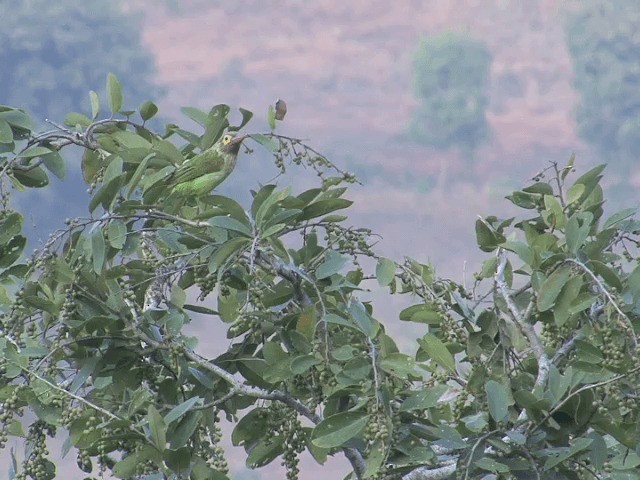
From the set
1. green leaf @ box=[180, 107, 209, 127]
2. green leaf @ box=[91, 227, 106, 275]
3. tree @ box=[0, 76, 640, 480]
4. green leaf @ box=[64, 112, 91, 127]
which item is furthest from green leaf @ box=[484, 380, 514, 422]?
green leaf @ box=[64, 112, 91, 127]

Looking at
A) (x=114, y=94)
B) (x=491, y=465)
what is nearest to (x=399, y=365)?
(x=491, y=465)

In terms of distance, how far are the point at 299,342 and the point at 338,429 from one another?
381 millimetres

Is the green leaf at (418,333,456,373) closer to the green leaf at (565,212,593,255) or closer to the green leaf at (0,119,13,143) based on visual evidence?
the green leaf at (565,212,593,255)

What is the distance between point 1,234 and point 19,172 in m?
0.36

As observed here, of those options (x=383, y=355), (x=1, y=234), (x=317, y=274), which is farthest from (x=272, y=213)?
(x=1, y=234)

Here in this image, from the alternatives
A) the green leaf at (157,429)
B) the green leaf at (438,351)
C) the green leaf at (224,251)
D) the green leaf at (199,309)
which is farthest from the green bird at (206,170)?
the green leaf at (438,351)

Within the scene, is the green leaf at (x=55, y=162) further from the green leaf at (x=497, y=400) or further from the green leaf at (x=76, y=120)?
the green leaf at (x=497, y=400)

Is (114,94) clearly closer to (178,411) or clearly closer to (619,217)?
(178,411)

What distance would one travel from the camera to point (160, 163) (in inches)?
169

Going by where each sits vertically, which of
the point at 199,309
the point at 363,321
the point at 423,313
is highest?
the point at 199,309

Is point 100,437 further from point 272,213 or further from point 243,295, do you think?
point 272,213

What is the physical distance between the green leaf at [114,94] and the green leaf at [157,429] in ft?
4.84

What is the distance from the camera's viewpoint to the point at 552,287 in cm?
373

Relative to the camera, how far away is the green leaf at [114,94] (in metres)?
4.56
